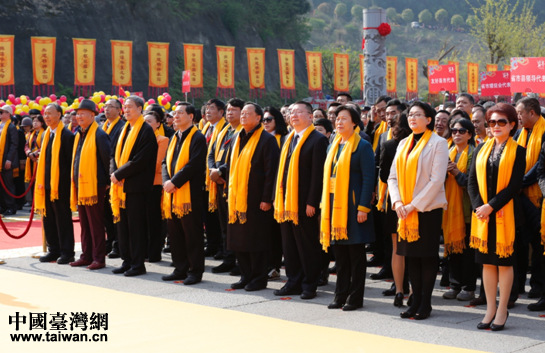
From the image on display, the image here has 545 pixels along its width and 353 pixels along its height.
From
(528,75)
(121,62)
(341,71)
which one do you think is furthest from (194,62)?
(528,75)

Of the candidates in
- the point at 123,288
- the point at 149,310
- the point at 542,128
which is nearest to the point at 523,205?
the point at 542,128

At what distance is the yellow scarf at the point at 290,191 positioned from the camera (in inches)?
283

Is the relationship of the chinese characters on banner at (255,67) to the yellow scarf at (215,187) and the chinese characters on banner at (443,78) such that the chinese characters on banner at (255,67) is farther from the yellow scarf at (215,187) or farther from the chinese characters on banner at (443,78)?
the yellow scarf at (215,187)

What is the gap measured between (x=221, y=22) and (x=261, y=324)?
4701 cm

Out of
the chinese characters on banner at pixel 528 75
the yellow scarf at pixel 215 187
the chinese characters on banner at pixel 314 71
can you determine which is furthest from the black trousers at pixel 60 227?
the chinese characters on banner at pixel 314 71

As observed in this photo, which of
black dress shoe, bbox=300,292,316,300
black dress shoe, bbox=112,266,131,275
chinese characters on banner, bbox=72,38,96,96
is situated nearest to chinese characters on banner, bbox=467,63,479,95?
chinese characters on banner, bbox=72,38,96,96

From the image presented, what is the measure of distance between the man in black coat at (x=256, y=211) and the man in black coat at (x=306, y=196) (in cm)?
31

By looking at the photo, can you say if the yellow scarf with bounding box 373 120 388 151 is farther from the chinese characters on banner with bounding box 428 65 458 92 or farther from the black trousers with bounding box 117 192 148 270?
the chinese characters on banner with bounding box 428 65 458 92

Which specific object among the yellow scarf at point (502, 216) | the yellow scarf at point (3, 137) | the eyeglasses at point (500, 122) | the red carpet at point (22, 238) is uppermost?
the yellow scarf at point (3, 137)

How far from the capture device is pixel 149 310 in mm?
6660

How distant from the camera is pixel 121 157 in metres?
8.53

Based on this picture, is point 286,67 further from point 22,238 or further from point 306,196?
point 306,196

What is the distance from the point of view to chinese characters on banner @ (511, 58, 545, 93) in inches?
387

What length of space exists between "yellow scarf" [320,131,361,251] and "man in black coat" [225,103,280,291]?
94 centimetres
